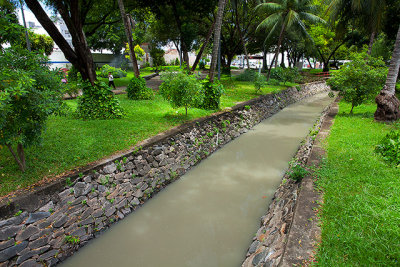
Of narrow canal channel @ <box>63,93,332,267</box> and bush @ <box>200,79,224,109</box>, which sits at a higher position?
bush @ <box>200,79,224,109</box>

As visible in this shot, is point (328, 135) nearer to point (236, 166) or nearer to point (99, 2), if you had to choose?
point (236, 166)

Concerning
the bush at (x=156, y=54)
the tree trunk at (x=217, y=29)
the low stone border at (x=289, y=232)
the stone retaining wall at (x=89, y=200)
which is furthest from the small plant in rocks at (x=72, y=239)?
the bush at (x=156, y=54)

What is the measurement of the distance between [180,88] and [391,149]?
20.0 feet

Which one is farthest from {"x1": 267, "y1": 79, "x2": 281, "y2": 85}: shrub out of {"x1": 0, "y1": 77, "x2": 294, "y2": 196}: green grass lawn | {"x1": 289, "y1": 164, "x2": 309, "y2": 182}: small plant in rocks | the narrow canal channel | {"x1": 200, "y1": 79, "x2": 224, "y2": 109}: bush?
{"x1": 289, "y1": 164, "x2": 309, "y2": 182}: small plant in rocks

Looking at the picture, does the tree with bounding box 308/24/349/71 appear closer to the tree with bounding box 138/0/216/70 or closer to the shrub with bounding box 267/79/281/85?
the shrub with bounding box 267/79/281/85

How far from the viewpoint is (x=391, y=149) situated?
216 inches

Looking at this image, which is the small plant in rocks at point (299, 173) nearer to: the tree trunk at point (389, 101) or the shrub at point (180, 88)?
the shrub at point (180, 88)

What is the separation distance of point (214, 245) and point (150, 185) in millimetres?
2352

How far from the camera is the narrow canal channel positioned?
4383mm

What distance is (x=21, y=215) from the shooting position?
377cm

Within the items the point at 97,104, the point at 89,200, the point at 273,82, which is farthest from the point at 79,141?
the point at 273,82

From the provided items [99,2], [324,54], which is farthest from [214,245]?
[324,54]

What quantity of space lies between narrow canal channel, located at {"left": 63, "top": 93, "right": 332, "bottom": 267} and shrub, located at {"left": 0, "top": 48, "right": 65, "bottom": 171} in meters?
2.35

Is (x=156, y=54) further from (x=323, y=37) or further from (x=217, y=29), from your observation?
(x=217, y=29)
